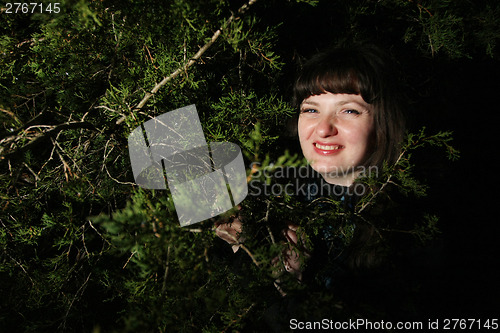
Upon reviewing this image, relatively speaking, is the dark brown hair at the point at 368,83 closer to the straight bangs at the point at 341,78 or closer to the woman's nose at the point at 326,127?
the straight bangs at the point at 341,78

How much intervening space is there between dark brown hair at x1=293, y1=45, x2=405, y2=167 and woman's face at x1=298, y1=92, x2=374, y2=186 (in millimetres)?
52

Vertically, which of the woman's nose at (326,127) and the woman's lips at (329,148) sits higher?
the woman's nose at (326,127)

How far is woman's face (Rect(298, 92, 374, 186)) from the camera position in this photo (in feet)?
5.84

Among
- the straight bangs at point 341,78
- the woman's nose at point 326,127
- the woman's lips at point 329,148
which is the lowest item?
the woman's lips at point 329,148

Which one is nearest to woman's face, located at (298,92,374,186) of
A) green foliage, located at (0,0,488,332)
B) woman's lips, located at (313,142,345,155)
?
woman's lips, located at (313,142,345,155)

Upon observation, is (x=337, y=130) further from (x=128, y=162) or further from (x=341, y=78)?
(x=128, y=162)

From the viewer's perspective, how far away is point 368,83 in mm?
1787

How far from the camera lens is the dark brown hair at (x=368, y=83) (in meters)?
1.78

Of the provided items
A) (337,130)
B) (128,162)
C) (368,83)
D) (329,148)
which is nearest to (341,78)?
(368,83)

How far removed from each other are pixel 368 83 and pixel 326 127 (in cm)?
40

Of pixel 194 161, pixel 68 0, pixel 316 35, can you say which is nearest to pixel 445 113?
pixel 316 35

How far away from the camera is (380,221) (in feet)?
4.84

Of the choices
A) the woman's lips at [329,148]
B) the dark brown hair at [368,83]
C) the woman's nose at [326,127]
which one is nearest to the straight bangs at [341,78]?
the dark brown hair at [368,83]

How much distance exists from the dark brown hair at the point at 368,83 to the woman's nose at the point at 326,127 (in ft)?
0.62
